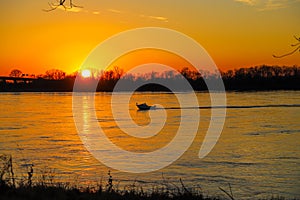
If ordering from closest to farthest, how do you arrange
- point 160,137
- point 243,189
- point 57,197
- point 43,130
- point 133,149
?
point 57,197 < point 243,189 < point 133,149 < point 160,137 < point 43,130

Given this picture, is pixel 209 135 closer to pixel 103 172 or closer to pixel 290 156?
pixel 290 156

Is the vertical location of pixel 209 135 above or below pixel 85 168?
below

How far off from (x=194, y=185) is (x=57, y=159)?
27.5ft

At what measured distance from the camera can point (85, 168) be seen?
19.9m

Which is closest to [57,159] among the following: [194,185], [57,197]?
[194,185]

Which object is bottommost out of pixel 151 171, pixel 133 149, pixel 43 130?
pixel 43 130

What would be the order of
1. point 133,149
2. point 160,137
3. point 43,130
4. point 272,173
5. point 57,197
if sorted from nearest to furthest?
point 57,197 < point 272,173 < point 133,149 < point 160,137 < point 43,130

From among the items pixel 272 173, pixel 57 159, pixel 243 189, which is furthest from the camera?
pixel 57 159

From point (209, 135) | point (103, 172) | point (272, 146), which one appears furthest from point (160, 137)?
point (103, 172)

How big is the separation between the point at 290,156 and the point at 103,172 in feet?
32.7

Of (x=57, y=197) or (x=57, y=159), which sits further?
(x=57, y=159)

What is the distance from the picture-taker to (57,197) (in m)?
7.86

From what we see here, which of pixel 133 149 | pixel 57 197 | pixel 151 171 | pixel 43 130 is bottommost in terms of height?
pixel 43 130

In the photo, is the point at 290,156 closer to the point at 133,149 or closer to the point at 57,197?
the point at 133,149
